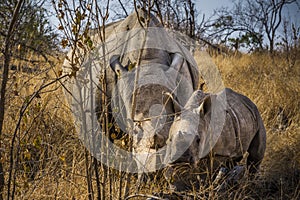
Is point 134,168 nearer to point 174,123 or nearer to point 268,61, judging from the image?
point 174,123

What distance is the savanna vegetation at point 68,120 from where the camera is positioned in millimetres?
2465

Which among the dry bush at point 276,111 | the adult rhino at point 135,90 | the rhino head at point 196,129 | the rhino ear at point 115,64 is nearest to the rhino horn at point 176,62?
the adult rhino at point 135,90

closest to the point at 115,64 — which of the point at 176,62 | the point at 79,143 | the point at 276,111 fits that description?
the point at 176,62

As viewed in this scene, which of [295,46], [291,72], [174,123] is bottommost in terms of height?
[174,123]

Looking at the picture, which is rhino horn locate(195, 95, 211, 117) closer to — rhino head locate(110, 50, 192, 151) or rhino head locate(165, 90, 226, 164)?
rhino head locate(165, 90, 226, 164)

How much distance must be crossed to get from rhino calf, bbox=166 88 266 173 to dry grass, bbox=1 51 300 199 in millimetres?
262

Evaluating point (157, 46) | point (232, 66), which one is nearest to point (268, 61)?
point (232, 66)

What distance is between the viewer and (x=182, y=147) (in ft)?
10.1

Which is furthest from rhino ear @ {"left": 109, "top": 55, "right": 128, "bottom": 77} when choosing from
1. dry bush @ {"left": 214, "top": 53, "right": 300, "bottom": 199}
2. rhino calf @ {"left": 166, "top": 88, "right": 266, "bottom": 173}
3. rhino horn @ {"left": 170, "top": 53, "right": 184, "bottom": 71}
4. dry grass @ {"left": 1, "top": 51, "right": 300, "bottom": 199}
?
dry bush @ {"left": 214, "top": 53, "right": 300, "bottom": 199}

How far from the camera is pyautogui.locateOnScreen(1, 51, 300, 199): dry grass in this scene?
2903mm

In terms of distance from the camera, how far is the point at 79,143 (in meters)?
4.05

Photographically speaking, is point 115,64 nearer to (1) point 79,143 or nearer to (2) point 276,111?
(1) point 79,143

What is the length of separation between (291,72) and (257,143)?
5.03 meters

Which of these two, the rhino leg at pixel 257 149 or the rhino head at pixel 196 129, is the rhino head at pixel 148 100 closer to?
the rhino head at pixel 196 129
